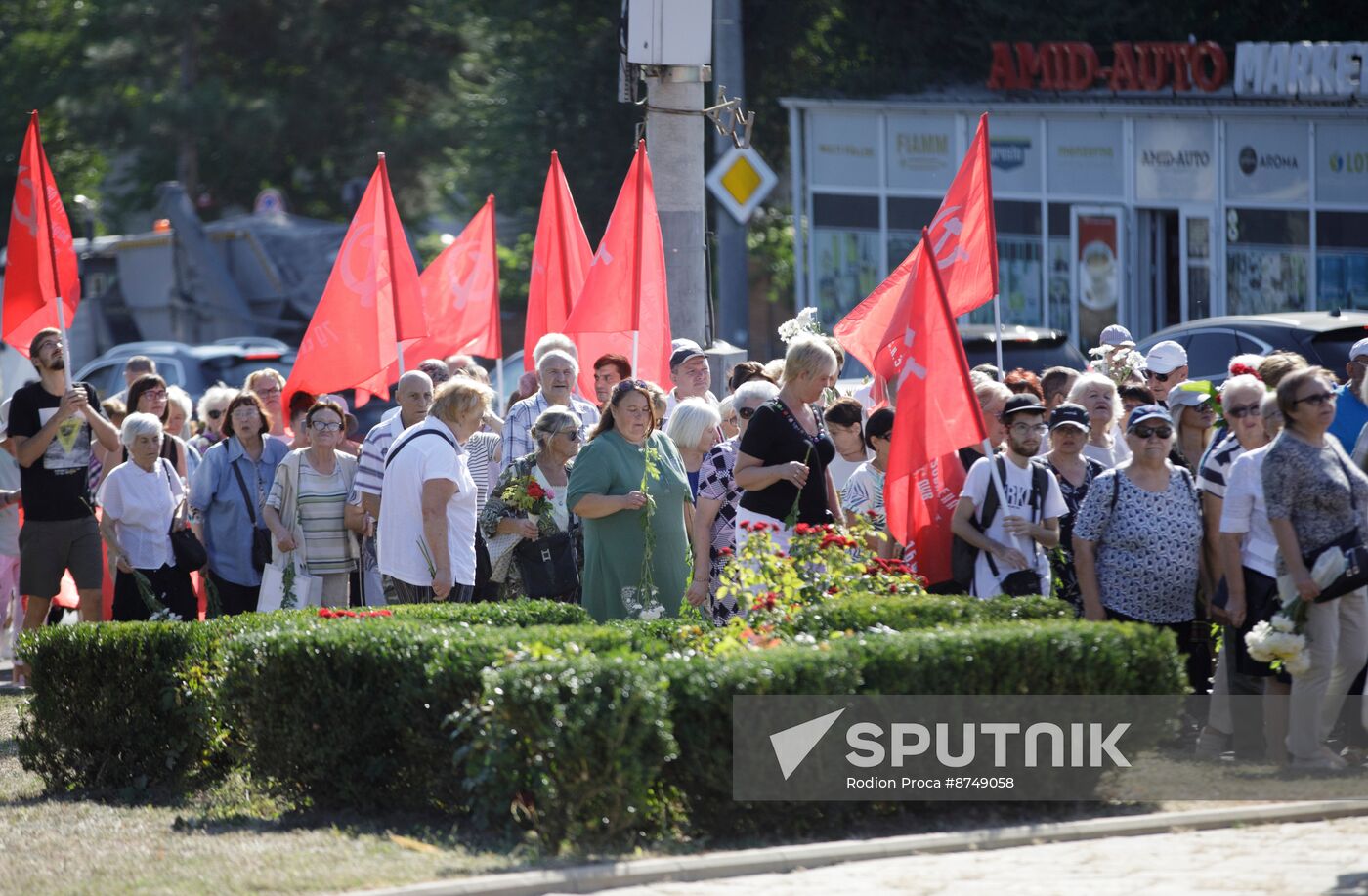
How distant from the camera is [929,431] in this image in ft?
26.9

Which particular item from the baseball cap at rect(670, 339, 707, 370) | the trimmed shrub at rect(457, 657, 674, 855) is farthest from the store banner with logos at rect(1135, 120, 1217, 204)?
the trimmed shrub at rect(457, 657, 674, 855)

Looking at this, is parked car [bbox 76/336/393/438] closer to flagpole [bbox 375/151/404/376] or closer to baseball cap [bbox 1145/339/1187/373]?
flagpole [bbox 375/151/404/376]

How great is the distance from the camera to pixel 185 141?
44906 mm

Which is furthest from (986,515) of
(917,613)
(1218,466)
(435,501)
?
(435,501)

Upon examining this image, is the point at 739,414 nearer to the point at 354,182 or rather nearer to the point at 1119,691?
the point at 1119,691

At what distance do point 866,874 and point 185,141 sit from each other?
41.5 metres

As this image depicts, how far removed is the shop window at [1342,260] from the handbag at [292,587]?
15.7m

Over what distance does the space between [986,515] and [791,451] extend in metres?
0.95

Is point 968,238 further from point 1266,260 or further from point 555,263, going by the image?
point 1266,260

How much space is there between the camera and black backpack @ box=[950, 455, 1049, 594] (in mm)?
8148

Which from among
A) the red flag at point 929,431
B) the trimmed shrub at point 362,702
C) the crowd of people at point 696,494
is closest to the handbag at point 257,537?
the crowd of people at point 696,494

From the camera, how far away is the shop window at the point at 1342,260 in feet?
73.9

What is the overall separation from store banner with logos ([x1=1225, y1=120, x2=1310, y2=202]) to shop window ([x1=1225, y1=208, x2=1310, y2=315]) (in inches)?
10.2

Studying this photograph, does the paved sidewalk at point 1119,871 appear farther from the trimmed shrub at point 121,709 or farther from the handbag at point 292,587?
the handbag at point 292,587
